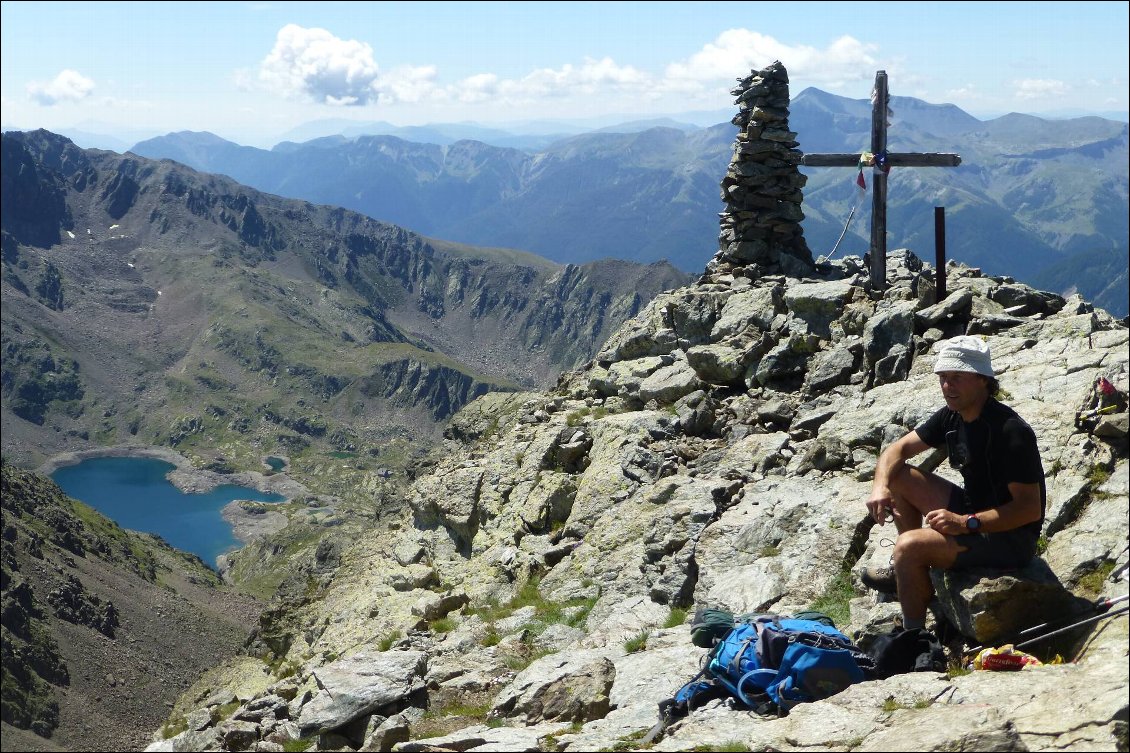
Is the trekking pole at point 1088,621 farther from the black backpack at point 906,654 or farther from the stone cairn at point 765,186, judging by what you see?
the stone cairn at point 765,186

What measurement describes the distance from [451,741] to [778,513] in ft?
26.9

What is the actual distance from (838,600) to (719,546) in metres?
3.59

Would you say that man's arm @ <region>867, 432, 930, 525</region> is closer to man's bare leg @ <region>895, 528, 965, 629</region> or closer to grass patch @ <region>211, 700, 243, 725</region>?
man's bare leg @ <region>895, 528, 965, 629</region>

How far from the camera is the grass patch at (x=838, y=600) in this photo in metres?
13.8

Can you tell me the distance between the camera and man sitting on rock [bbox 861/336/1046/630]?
35.7 feet

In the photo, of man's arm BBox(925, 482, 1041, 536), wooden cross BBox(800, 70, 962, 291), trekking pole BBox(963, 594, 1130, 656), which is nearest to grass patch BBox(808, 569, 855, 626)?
trekking pole BBox(963, 594, 1130, 656)

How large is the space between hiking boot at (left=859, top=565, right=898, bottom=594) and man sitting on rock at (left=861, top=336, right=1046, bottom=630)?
1302 mm

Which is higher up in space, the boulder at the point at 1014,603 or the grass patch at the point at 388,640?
the boulder at the point at 1014,603

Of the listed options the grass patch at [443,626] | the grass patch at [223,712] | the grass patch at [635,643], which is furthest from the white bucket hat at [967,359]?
the grass patch at [223,712]

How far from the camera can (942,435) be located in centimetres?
1191

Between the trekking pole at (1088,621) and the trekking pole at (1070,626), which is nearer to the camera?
the trekking pole at (1088,621)

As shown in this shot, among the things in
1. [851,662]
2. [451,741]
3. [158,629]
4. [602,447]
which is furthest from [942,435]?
[158,629]

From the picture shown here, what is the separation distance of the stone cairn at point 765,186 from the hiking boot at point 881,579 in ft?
65.4

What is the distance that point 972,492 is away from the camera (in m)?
11.3
